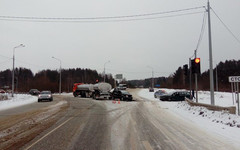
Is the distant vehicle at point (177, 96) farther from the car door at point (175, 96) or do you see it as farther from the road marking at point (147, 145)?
the road marking at point (147, 145)

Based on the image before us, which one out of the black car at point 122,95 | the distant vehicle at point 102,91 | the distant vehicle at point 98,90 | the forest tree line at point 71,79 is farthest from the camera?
the forest tree line at point 71,79

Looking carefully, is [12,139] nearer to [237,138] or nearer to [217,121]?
[237,138]

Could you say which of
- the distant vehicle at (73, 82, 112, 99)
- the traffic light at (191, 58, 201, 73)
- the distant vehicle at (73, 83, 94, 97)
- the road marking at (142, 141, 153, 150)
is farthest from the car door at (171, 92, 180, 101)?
the road marking at (142, 141, 153, 150)

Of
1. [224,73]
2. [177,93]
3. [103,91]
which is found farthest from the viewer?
[224,73]

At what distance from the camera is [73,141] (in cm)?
680

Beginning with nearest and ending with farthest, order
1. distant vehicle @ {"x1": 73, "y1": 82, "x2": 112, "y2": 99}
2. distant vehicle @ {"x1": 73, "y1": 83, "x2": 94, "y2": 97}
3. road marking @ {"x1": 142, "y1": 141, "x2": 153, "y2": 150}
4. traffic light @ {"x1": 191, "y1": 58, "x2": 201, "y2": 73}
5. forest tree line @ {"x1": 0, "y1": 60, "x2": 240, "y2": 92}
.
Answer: road marking @ {"x1": 142, "y1": 141, "x2": 153, "y2": 150}
traffic light @ {"x1": 191, "y1": 58, "x2": 201, "y2": 73}
distant vehicle @ {"x1": 73, "y1": 82, "x2": 112, "y2": 99}
distant vehicle @ {"x1": 73, "y1": 83, "x2": 94, "y2": 97}
forest tree line @ {"x1": 0, "y1": 60, "x2": 240, "y2": 92}

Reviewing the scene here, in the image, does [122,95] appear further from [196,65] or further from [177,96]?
[196,65]

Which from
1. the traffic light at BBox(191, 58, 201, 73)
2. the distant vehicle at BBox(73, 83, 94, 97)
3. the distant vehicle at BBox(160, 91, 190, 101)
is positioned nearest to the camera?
the traffic light at BBox(191, 58, 201, 73)

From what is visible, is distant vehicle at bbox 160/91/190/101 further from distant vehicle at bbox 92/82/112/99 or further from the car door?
distant vehicle at bbox 92/82/112/99

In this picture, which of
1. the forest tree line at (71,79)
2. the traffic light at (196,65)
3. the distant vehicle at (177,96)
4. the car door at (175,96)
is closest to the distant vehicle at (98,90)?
the distant vehicle at (177,96)

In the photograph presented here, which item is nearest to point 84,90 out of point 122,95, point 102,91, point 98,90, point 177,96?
point 98,90

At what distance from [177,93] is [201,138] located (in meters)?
23.0

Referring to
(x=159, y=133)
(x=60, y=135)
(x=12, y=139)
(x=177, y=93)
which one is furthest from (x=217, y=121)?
(x=177, y=93)

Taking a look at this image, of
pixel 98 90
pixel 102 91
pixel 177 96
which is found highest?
pixel 98 90
